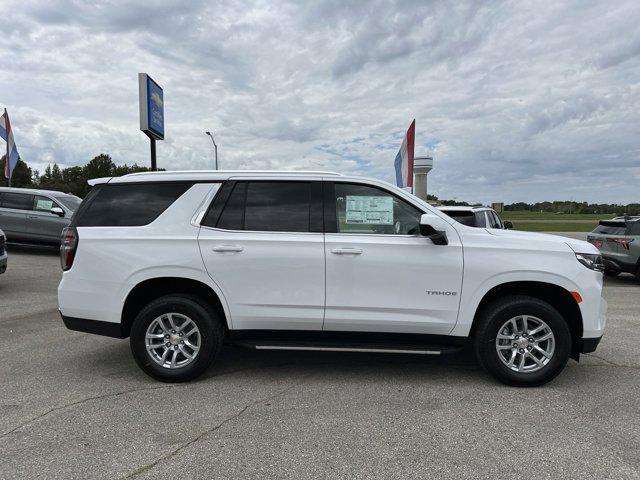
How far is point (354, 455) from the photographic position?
294 centimetres

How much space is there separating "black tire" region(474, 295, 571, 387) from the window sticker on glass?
1.22 metres

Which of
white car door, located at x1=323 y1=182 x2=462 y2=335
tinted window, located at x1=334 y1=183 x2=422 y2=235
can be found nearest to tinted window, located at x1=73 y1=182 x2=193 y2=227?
tinted window, located at x1=334 y1=183 x2=422 y2=235

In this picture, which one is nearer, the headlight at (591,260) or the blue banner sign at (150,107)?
the headlight at (591,260)

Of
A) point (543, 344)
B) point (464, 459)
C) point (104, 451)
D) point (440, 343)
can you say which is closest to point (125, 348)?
point (104, 451)

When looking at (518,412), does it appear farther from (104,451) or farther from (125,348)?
(125,348)

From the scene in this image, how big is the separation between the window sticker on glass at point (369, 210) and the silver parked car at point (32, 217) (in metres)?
10.9

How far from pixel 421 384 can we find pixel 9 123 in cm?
2567

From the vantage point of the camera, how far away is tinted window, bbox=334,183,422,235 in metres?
4.13

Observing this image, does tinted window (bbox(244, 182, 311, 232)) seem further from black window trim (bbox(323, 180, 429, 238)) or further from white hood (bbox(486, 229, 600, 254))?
white hood (bbox(486, 229, 600, 254))

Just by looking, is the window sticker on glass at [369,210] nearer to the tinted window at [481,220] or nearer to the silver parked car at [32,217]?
the tinted window at [481,220]

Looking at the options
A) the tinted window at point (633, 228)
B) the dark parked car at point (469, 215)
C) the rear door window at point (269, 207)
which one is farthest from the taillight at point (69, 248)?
the tinted window at point (633, 228)

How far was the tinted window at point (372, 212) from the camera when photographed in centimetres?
413

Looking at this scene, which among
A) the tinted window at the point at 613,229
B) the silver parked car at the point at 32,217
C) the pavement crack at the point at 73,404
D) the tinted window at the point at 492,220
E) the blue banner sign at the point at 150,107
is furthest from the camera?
the blue banner sign at the point at 150,107

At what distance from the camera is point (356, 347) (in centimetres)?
401
